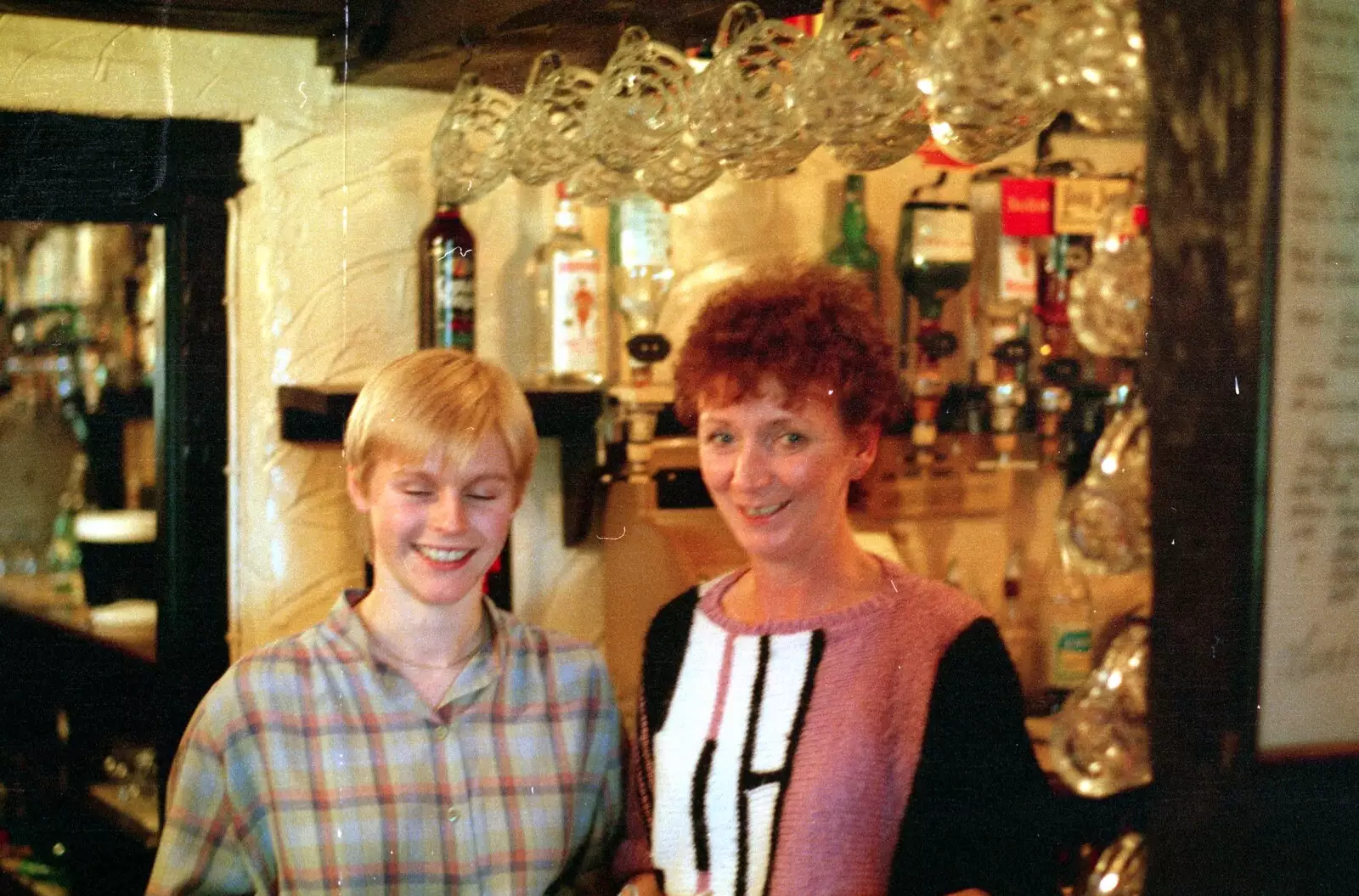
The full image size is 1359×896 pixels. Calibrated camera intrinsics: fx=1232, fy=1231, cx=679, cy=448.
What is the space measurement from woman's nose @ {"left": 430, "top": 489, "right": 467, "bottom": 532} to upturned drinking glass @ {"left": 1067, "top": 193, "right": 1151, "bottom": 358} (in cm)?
48

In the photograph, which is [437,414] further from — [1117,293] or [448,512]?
[1117,293]

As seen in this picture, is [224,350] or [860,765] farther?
[224,350]

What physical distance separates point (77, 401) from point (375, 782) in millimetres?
447

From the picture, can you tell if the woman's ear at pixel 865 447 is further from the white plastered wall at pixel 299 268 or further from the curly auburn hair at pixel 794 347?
the white plastered wall at pixel 299 268

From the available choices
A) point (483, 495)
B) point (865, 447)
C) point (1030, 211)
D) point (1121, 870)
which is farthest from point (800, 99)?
point (1030, 211)

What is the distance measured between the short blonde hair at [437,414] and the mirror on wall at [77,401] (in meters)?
0.26

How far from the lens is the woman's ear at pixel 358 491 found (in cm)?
100

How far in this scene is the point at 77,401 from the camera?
43.8 inches

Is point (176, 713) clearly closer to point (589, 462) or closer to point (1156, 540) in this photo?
point (589, 462)

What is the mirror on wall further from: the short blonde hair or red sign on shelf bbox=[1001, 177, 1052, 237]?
red sign on shelf bbox=[1001, 177, 1052, 237]

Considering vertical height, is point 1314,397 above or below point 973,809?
above

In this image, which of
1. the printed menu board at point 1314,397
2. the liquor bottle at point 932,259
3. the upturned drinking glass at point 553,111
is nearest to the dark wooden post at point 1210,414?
the printed menu board at point 1314,397

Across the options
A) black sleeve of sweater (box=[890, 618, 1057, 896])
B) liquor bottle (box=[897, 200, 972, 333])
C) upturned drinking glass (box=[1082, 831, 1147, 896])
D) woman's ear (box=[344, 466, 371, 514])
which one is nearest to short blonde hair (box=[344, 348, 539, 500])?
woman's ear (box=[344, 466, 371, 514])

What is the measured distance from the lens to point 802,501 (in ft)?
3.32
